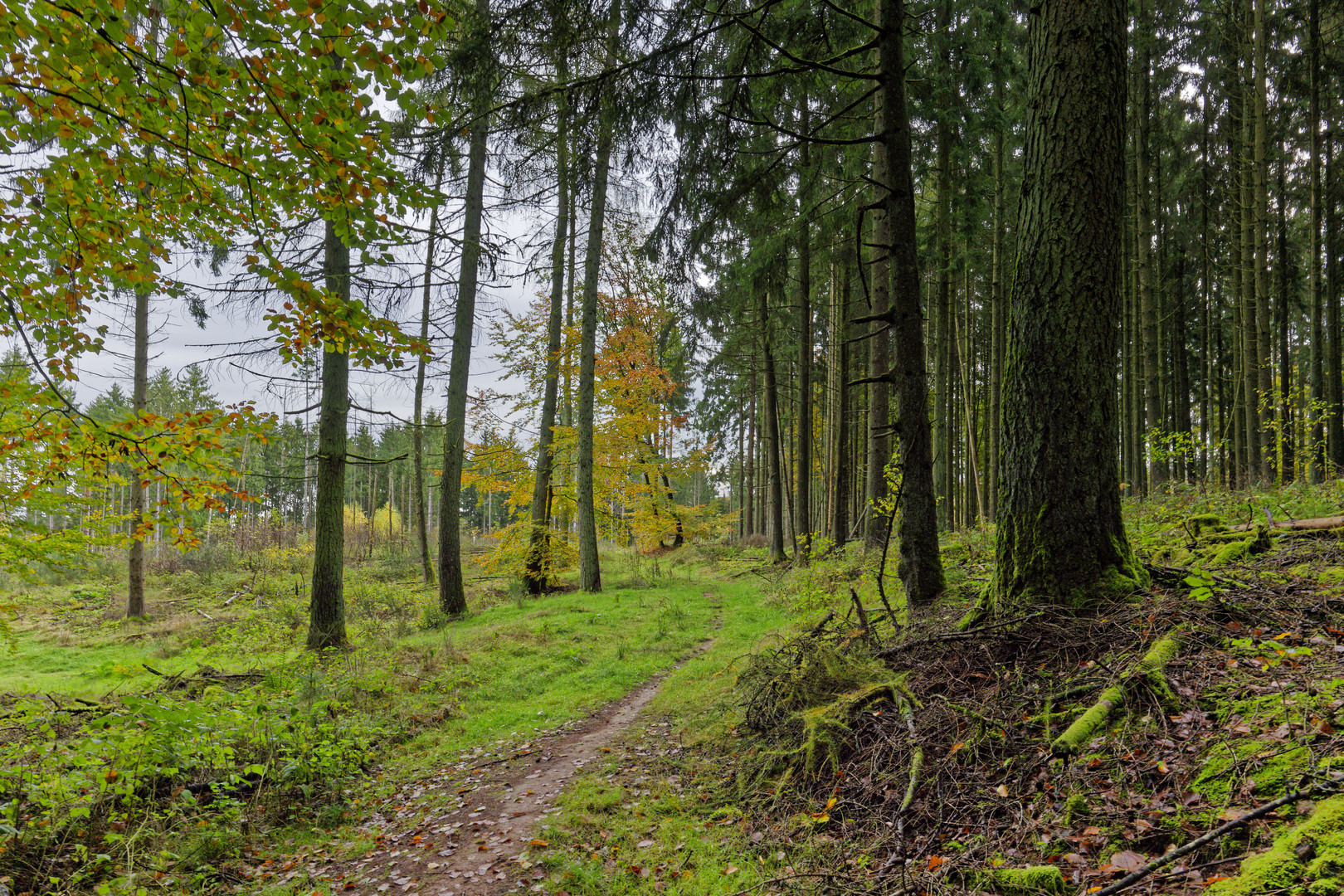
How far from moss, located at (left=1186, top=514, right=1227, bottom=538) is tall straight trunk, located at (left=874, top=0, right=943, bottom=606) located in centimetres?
217

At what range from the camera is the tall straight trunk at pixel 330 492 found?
8797mm

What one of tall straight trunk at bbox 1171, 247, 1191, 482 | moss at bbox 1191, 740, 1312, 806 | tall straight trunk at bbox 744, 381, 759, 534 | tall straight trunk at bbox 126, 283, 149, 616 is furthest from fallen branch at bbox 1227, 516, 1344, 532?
tall straight trunk at bbox 126, 283, 149, 616

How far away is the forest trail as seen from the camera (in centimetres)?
347

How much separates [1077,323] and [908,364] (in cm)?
159

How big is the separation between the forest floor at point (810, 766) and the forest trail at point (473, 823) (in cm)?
2

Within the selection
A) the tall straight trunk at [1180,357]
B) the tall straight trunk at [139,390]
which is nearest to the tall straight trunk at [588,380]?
the tall straight trunk at [139,390]

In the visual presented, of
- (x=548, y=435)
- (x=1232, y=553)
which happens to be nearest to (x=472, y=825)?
(x=1232, y=553)

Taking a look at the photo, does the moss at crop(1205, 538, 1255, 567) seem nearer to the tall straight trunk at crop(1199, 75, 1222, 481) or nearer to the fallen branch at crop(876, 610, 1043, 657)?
the fallen branch at crop(876, 610, 1043, 657)

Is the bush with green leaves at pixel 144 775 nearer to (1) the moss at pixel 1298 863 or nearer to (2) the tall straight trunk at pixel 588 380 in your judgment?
(1) the moss at pixel 1298 863

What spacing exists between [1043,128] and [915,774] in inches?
164

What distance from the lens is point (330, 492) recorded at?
8.91 meters

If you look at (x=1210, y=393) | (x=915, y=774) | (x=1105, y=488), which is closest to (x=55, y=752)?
(x=915, y=774)

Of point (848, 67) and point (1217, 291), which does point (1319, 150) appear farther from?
point (848, 67)

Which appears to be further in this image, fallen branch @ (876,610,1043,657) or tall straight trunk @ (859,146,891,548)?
tall straight trunk @ (859,146,891,548)
